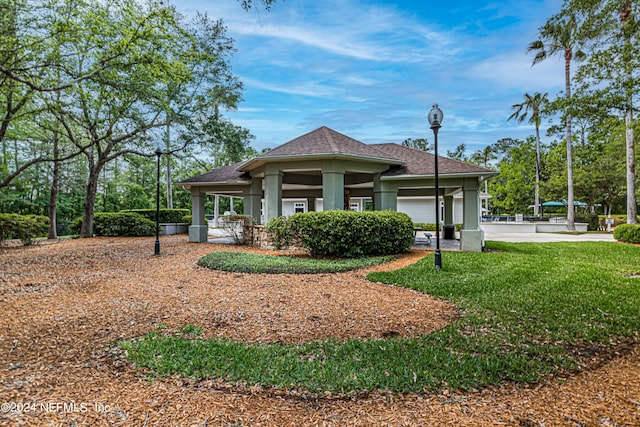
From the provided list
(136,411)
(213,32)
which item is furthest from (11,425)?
(213,32)

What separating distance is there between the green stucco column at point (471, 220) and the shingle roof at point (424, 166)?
55cm

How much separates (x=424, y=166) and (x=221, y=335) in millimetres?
11128

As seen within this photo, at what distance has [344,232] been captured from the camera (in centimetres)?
992

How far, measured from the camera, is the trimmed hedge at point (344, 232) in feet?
32.6

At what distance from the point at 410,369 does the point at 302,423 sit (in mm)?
1235

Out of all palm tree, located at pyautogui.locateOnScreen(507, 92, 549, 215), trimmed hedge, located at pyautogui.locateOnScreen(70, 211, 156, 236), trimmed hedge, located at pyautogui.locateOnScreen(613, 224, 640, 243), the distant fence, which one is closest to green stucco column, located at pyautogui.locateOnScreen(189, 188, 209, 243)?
trimmed hedge, located at pyautogui.locateOnScreen(70, 211, 156, 236)

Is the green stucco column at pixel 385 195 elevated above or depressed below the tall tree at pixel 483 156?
below

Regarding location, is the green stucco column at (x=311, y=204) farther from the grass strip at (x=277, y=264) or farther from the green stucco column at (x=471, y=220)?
the grass strip at (x=277, y=264)

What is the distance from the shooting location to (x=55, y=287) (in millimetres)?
6707

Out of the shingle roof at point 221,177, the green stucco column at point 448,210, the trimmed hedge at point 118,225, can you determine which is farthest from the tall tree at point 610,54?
the trimmed hedge at point 118,225

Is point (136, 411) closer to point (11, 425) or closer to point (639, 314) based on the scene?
point (11, 425)

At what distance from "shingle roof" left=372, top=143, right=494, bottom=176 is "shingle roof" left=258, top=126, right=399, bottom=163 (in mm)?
616

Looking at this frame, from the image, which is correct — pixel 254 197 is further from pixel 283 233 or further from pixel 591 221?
pixel 591 221

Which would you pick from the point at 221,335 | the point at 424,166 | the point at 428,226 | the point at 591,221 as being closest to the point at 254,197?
the point at 424,166
